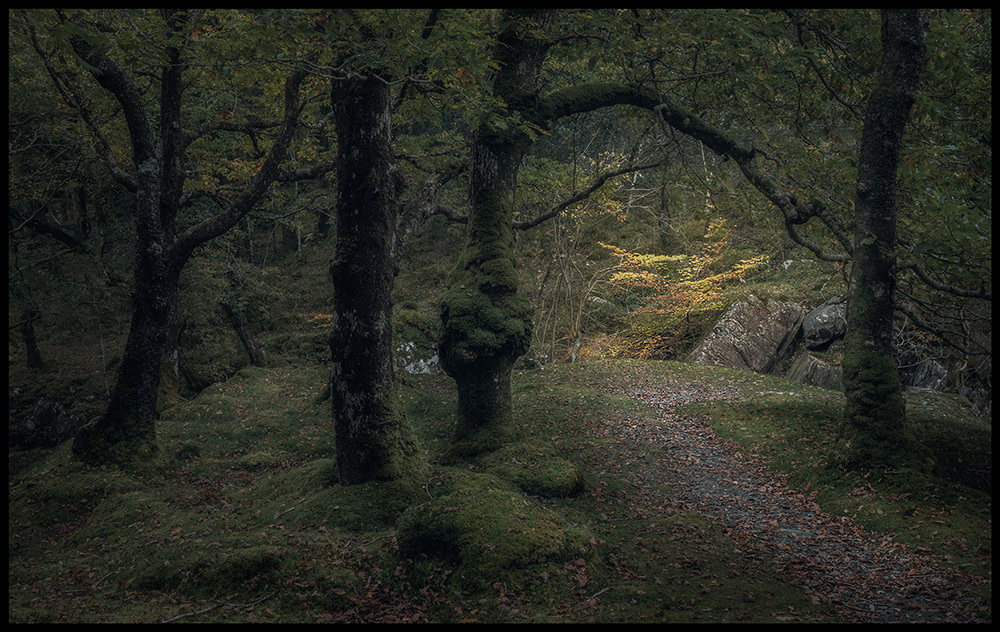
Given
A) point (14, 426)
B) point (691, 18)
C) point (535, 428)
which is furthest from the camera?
point (14, 426)

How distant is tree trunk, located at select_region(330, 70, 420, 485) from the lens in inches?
271

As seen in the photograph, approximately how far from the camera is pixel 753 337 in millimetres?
18453

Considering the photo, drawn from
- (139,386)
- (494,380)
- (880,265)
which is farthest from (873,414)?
(139,386)

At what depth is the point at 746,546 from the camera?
623 cm

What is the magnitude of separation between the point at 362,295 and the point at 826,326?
14861 mm

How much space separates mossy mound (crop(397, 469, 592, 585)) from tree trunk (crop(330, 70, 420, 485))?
4.91 ft

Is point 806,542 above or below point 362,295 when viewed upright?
below

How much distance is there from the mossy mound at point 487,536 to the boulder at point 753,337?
14.0m

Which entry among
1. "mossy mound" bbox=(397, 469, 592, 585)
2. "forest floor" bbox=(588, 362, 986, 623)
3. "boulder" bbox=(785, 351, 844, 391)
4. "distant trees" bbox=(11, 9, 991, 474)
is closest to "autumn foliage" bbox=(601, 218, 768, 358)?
"boulder" bbox=(785, 351, 844, 391)

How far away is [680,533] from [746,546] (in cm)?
69

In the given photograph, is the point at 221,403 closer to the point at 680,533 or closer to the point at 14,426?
the point at 14,426

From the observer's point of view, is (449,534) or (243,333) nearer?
(449,534)

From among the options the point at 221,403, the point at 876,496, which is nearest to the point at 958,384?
the point at 876,496

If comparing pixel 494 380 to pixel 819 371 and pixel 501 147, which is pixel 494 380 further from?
pixel 819 371
